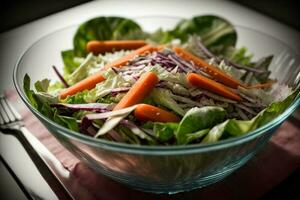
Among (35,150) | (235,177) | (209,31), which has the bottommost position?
(235,177)

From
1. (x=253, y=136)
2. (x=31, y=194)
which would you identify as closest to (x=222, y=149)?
(x=253, y=136)

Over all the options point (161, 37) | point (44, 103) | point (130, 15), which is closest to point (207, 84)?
point (44, 103)

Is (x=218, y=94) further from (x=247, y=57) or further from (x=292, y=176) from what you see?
(x=247, y=57)

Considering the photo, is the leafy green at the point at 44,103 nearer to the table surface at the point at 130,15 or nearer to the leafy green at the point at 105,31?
the leafy green at the point at 105,31

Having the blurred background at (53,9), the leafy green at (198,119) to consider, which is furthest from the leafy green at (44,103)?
the blurred background at (53,9)

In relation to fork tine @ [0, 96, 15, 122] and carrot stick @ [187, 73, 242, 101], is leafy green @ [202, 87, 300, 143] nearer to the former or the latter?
carrot stick @ [187, 73, 242, 101]

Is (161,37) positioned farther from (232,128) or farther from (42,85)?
(232,128)
